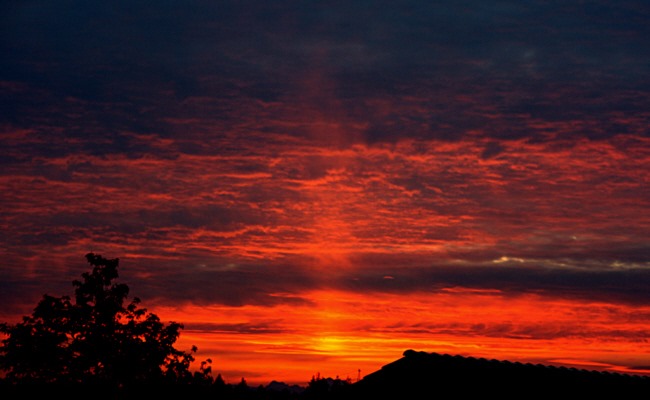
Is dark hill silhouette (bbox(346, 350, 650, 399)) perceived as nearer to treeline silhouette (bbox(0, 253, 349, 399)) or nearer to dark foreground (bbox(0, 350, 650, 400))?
dark foreground (bbox(0, 350, 650, 400))

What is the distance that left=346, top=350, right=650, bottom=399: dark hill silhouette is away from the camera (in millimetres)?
22188

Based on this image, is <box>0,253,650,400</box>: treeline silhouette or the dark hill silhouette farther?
<box>0,253,650,400</box>: treeline silhouette

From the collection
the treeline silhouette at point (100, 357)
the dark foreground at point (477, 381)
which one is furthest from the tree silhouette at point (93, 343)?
the dark foreground at point (477, 381)

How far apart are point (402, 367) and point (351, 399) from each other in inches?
65.3

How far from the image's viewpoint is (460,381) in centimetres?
2233

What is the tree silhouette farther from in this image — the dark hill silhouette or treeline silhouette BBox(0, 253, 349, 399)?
the dark hill silhouette

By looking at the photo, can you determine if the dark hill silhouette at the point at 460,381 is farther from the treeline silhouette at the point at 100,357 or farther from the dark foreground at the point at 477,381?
the treeline silhouette at the point at 100,357

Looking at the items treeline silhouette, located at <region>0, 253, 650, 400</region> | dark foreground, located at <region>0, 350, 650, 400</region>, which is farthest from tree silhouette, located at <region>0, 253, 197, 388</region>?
dark foreground, located at <region>0, 350, 650, 400</region>

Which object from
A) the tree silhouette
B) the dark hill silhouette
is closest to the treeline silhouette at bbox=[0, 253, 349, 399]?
the tree silhouette

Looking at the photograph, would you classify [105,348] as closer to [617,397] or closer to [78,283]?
[78,283]

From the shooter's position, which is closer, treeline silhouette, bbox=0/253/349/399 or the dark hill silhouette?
the dark hill silhouette

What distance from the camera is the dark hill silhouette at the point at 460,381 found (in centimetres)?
2219

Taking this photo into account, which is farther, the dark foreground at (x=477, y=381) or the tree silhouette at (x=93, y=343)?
the tree silhouette at (x=93, y=343)

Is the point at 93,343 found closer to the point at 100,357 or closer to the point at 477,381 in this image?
the point at 100,357
